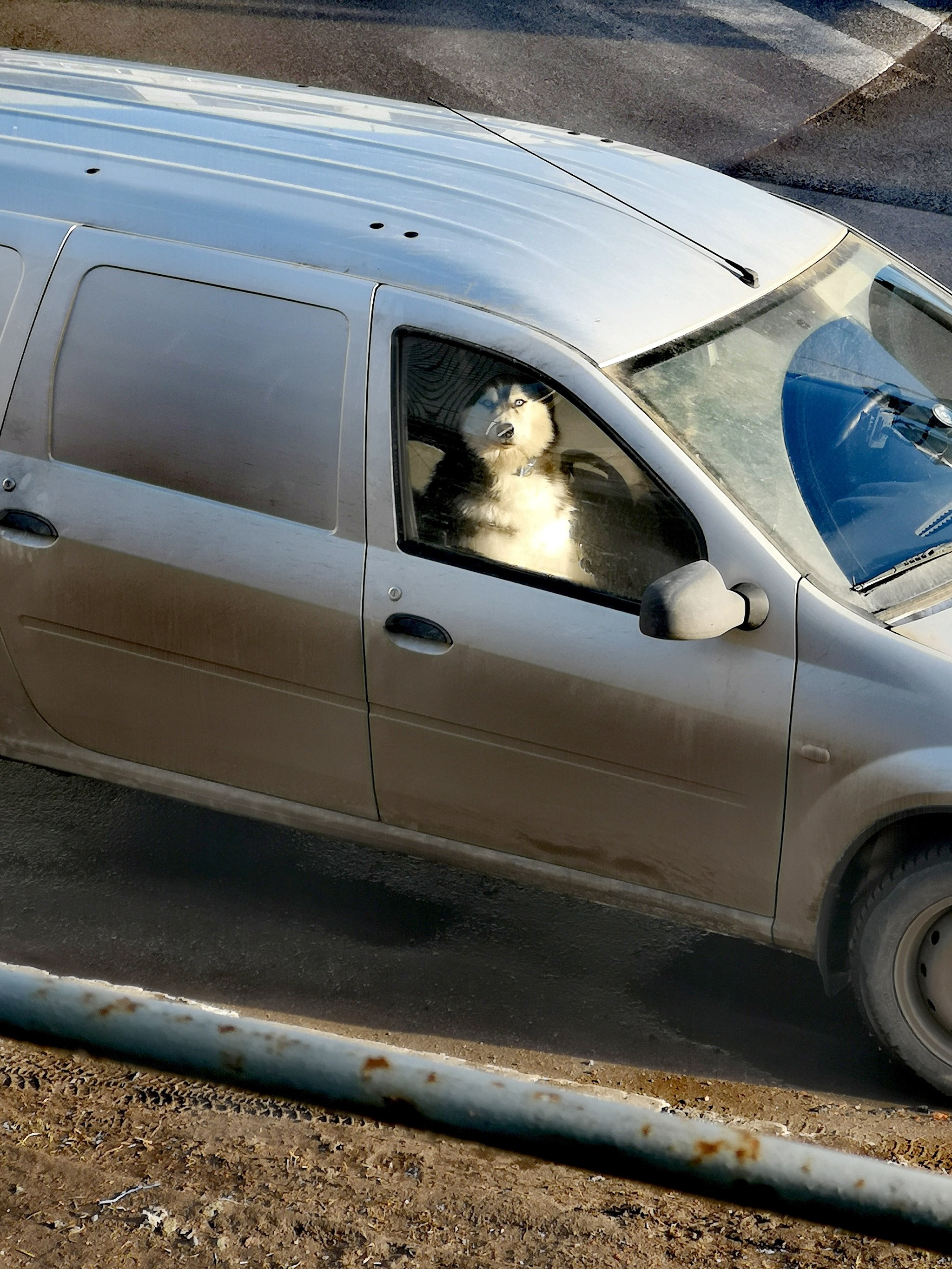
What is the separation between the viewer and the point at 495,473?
3316 millimetres

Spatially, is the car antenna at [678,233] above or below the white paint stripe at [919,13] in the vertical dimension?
above

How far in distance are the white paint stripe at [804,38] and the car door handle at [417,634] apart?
31.7ft

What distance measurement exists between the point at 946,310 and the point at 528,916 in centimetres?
217

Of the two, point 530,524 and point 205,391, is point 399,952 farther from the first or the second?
point 205,391

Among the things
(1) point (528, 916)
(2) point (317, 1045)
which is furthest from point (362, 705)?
(2) point (317, 1045)

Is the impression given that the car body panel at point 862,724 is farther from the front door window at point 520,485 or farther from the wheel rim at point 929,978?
the front door window at point 520,485

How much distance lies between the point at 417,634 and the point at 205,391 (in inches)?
32.4

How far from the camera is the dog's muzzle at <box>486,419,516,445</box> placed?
329cm

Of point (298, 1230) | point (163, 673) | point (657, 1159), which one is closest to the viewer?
point (657, 1159)

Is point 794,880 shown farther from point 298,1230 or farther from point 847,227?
point 847,227

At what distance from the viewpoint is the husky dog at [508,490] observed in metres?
3.28

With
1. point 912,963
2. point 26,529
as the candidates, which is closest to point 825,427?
point 912,963

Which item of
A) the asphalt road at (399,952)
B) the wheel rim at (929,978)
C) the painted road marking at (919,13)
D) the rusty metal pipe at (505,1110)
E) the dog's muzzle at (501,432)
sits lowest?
the asphalt road at (399,952)

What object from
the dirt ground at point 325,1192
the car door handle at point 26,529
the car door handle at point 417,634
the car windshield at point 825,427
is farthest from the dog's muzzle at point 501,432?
the dirt ground at point 325,1192
